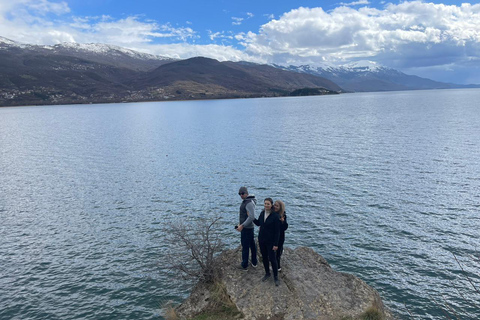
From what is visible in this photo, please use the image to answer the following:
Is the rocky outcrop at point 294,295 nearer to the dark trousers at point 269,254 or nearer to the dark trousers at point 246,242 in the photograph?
the dark trousers at point 246,242

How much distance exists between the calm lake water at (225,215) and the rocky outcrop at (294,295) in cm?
240

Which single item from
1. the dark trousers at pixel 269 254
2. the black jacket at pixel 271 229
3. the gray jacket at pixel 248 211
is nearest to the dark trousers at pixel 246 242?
the gray jacket at pixel 248 211

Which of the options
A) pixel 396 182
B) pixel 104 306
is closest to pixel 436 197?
pixel 396 182

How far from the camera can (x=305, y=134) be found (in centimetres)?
6794

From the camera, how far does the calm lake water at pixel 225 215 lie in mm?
16281

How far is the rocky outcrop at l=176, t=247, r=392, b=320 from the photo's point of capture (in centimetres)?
1238

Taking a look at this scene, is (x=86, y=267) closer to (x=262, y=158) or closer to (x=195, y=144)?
(x=262, y=158)

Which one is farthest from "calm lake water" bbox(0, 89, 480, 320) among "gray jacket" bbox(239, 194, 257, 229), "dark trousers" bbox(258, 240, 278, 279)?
"gray jacket" bbox(239, 194, 257, 229)

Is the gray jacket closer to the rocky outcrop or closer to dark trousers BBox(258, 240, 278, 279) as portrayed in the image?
dark trousers BBox(258, 240, 278, 279)

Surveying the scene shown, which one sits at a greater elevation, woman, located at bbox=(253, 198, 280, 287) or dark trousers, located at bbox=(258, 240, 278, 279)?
woman, located at bbox=(253, 198, 280, 287)

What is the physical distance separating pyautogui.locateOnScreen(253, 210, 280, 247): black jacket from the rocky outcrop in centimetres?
246

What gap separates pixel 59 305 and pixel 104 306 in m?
2.36

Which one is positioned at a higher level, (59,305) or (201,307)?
(201,307)

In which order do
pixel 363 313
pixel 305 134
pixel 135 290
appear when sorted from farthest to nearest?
pixel 305 134 < pixel 135 290 < pixel 363 313
